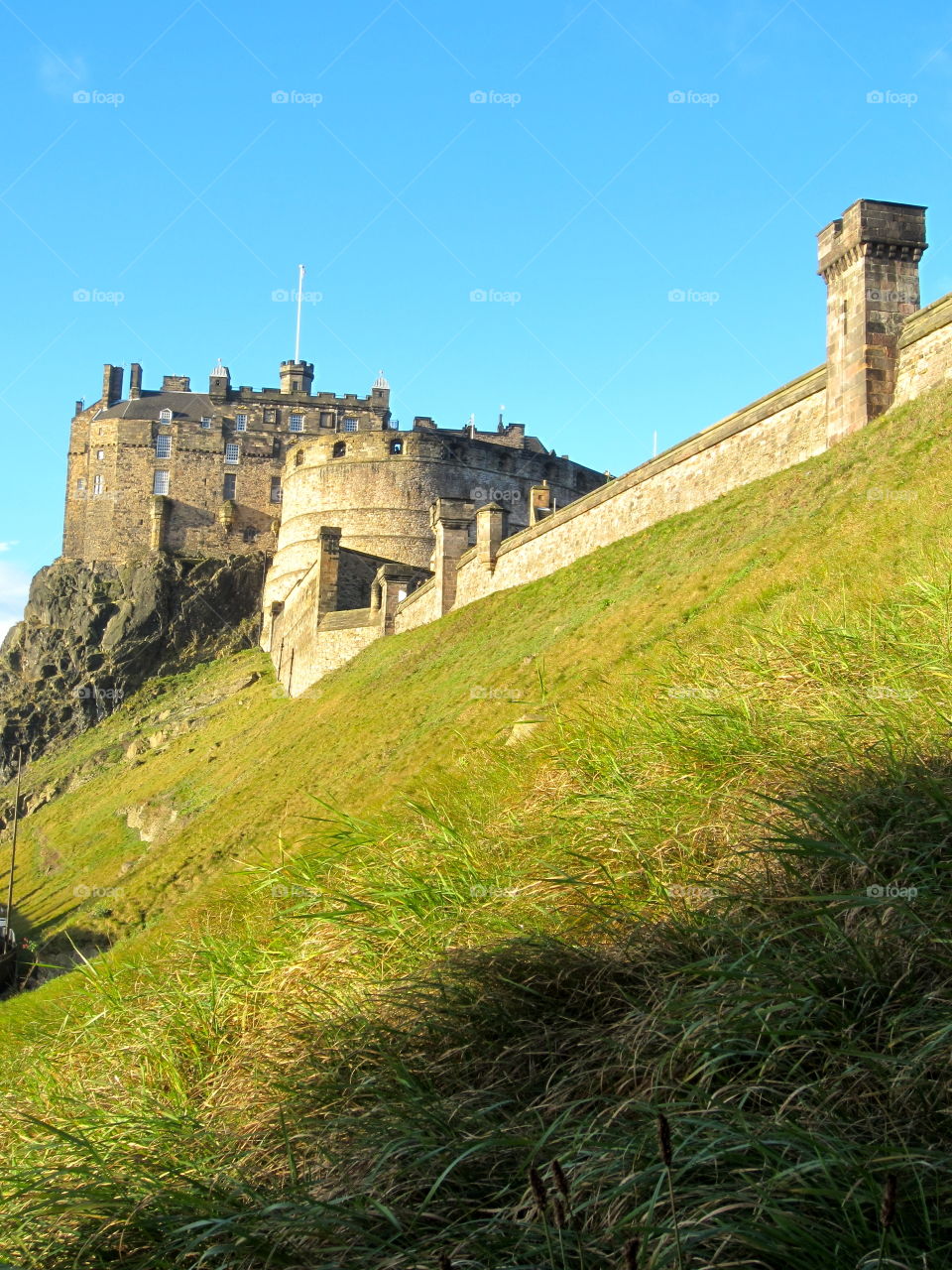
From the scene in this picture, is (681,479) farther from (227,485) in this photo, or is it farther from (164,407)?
(164,407)

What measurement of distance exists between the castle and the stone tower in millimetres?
23

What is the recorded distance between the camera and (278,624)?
44.0 m

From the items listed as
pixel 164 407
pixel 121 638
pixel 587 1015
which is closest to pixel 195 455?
pixel 164 407

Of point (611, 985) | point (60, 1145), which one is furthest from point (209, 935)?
point (611, 985)

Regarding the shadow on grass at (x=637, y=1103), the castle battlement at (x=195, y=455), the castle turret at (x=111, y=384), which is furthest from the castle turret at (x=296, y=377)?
the shadow on grass at (x=637, y=1103)

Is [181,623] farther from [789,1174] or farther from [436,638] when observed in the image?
[789,1174]

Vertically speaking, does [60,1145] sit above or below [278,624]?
below

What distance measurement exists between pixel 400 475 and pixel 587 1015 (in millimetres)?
39939

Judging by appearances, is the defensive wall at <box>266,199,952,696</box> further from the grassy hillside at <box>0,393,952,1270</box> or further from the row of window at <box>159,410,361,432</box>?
the row of window at <box>159,410,361,432</box>

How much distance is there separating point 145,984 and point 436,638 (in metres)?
17.4

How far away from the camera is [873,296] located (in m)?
14.4

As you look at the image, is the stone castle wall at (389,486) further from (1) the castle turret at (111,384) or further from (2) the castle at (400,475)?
(1) the castle turret at (111,384)

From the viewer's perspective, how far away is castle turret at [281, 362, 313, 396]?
198 feet

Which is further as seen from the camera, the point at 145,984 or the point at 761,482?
the point at 761,482
